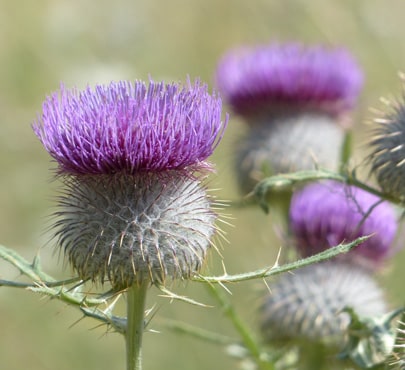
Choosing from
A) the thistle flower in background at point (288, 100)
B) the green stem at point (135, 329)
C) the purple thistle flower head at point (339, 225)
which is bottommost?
the green stem at point (135, 329)

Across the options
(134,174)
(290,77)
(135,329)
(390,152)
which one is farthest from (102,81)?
(135,329)

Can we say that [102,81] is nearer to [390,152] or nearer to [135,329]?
[390,152]

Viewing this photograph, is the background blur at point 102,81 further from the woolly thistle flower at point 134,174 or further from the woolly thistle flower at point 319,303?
the woolly thistle flower at point 134,174

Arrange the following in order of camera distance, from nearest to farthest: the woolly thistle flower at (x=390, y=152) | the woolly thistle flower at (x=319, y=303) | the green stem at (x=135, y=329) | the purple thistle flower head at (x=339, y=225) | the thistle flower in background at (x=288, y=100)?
1. the green stem at (x=135, y=329)
2. the woolly thistle flower at (x=390, y=152)
3. the woolly thistle flower at (x=319, y=303)
4. the purple thistle flower head at (x=339, y=225)
5. the thistle flower in background at (x=288, y=100)

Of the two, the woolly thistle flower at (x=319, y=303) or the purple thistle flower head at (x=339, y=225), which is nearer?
the woolly thistle flower at (x=319, y=303)

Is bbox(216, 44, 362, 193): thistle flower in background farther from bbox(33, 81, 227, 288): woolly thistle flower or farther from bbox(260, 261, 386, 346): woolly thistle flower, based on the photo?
bbox(33, 81, 227, 288): woolly thistle flower

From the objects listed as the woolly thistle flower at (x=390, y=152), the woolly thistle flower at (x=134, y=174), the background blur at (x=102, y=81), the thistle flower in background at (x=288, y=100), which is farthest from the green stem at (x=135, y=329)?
the thistle flower in background at (x=288, y=100)
